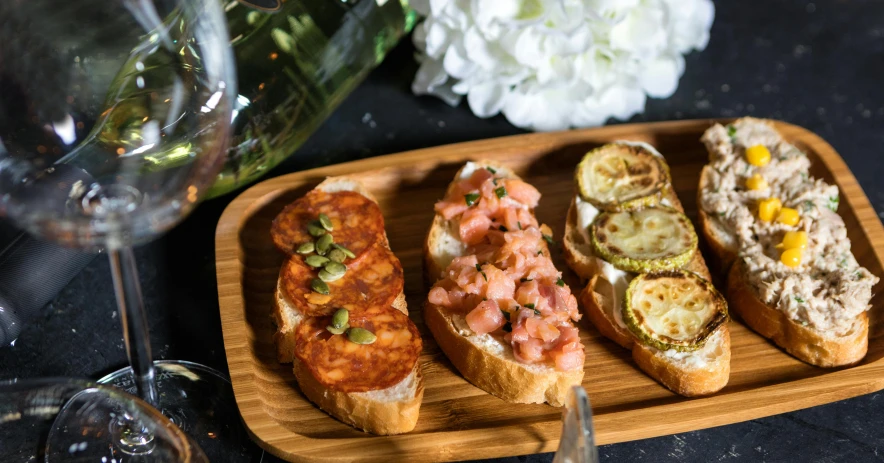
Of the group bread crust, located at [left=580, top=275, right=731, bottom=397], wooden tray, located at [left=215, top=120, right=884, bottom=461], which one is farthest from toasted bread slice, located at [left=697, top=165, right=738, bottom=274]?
bread crust, located at [left=580, top=275, right=731, bottom=397]

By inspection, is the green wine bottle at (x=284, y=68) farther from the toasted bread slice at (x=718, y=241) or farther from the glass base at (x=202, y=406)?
the toasted bread slice at (x=718, y=241)

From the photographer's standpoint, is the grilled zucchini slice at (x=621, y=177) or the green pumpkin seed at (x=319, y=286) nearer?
the green pumpkin seed at (x=319, y=286)

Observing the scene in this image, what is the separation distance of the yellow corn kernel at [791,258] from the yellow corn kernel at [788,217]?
142 millimetres

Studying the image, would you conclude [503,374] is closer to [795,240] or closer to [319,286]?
[319,286]

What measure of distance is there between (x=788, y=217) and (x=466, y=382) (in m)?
1.26

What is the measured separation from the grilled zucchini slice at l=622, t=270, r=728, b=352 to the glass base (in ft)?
4.19

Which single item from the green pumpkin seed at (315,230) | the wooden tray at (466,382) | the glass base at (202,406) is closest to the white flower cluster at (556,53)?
the wooden tray at (466,382)

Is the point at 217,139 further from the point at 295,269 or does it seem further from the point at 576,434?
the point at 576,434

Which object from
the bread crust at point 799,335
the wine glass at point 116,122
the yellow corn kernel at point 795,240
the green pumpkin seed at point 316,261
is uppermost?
the wine glass at point 116,122

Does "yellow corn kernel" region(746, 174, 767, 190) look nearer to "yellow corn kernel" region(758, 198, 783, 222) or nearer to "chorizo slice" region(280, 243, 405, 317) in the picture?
"yellow corn kernel" region(758, 198, 783, 222)

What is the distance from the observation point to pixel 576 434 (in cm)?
223

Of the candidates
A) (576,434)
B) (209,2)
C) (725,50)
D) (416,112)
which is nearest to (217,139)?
(209,2)

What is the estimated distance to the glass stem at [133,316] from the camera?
222 cm

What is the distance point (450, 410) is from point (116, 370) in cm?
113
